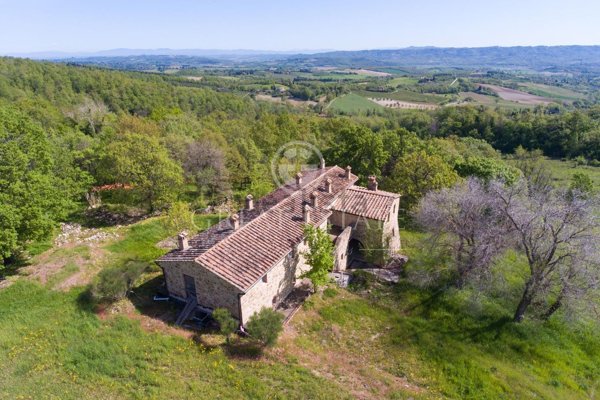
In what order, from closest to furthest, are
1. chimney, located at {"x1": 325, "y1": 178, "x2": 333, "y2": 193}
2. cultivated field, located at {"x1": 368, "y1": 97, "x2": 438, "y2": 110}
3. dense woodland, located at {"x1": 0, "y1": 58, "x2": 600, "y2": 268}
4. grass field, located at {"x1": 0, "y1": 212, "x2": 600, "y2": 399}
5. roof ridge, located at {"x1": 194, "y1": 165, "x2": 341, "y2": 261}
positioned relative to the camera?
grass field, located at {"x1": 0, "y1": 212, "x2": 600, "y2": 399} < roof ridge, located at {"x1": 194, "y1": 165, "x2": 341, "y2": 261} < dense woodland, located at {"x1": 0, "y1": 58, "x2": 600, "y2": 268} < chimney, located at {"x1": 325, "y1": 178, "x2": 333, "y2": 193} < cultivated field, located at {"x1": 368, "y1": 97, "x2": 438, "y2": 110}

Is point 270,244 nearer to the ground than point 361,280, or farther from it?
farther from it

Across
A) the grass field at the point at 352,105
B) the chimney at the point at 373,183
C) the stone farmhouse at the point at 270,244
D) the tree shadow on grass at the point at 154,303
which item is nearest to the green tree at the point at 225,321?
the stone farmhouse at the point at 270,244

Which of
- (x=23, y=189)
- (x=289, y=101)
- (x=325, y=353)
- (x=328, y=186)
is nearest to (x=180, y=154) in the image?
(x=23, y=189)

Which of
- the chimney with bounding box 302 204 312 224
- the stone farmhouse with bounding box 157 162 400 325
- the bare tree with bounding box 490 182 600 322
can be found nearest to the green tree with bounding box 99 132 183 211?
the stone farmhouse with bounding box 157 162 400 325

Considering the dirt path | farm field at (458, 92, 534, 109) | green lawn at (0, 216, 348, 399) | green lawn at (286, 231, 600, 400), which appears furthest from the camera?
farm field at (458, 92, 534, 109)

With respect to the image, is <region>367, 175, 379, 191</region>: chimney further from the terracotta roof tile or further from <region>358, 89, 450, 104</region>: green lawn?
<region>358, 89, 450, 104</region>: green lawn

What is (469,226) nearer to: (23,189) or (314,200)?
(314,200)
